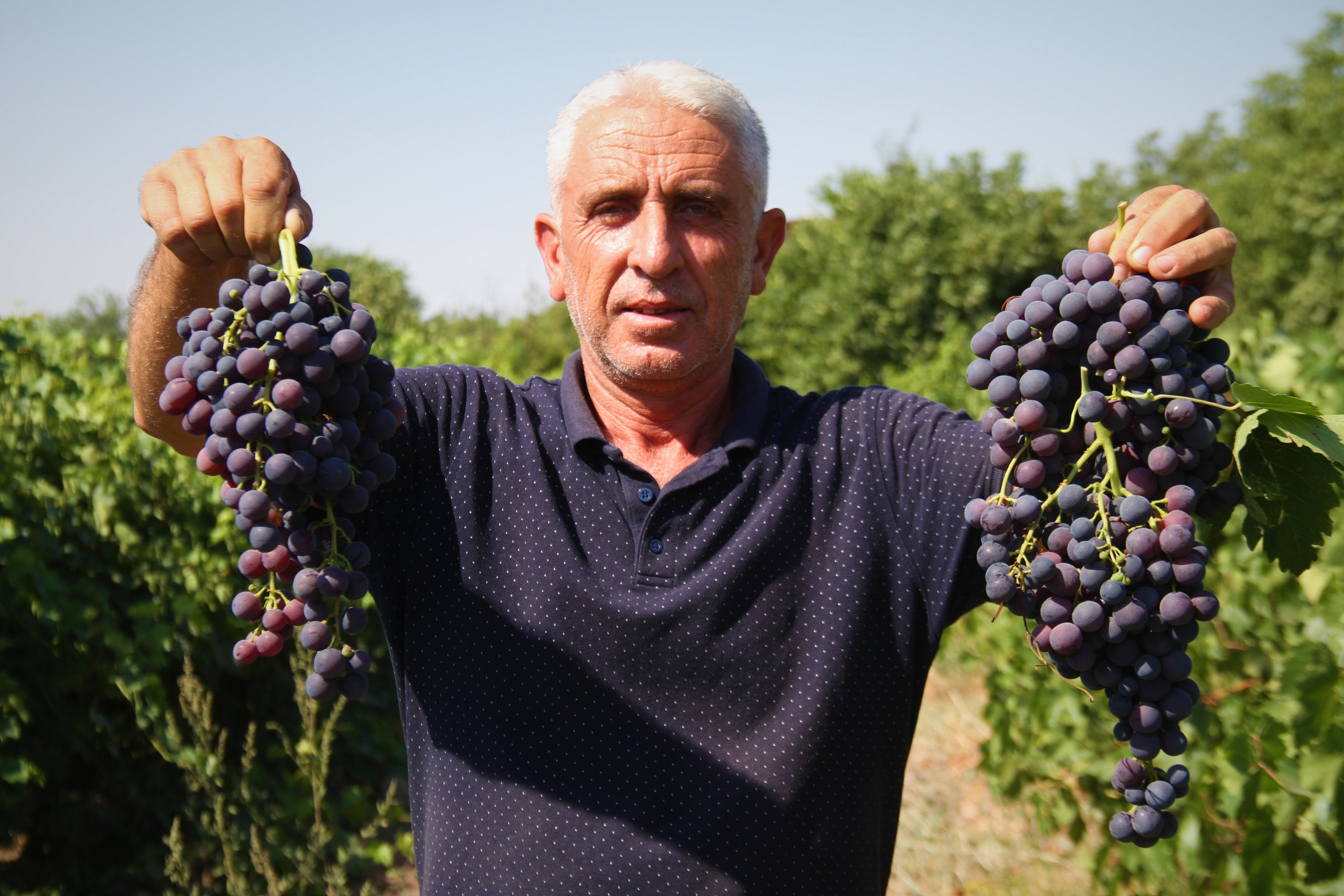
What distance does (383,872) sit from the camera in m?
4.79

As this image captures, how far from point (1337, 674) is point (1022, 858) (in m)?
2.80

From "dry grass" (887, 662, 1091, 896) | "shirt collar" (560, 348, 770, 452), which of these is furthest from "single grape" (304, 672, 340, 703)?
"dry grass" (887, 662, 1091, 896)

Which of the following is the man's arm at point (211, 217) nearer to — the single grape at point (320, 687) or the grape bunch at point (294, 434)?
the grape bunch at point (294, 434)

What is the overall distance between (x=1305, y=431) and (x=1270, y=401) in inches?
2.7

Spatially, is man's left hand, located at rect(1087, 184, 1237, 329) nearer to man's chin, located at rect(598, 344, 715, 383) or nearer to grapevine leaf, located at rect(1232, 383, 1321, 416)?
grapevine leaf, located at rect(1232, 383, 1321, 416)

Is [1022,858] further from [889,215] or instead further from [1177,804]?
[889,215]

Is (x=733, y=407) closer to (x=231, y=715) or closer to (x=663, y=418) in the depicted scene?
(x=663, y=418)

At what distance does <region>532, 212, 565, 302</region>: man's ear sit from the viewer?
97.3 inches

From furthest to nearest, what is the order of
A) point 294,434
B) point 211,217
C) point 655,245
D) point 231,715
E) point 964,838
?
point 964,838 < point 231,715 < point 655,245 < point 211,217 < point 294,434

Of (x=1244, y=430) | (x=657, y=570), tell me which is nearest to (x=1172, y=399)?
(x=1244, y=430)

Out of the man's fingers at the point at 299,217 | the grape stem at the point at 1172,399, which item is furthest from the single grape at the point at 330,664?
the grape stem at the point at 1172,399

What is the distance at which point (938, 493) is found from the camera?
1982mm

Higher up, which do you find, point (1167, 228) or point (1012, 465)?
point (1167, 228)

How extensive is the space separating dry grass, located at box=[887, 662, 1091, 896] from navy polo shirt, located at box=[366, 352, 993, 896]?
246cm
